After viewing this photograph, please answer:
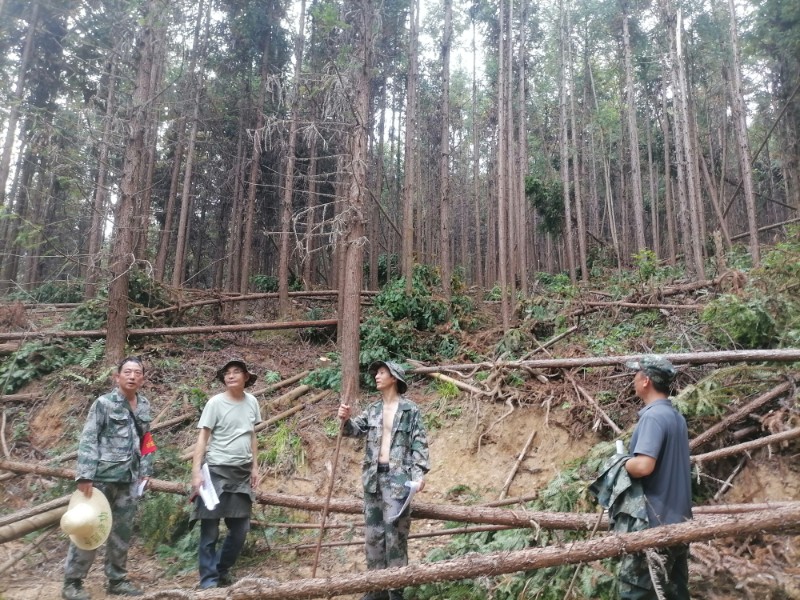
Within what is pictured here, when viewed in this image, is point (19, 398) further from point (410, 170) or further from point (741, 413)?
point (741, 413)

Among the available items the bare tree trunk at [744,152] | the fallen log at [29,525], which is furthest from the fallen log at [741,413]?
the bare tree trunk at [744,152]

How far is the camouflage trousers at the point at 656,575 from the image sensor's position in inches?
110

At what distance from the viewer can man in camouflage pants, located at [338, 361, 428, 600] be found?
3836 millimetres

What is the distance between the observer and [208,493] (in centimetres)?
416

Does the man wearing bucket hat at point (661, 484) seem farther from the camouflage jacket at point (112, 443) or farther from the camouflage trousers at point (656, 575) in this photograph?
the camouflage jacket at point (112, 443)

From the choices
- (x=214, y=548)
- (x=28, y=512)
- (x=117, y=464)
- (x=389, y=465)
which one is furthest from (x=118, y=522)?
(x=389, y=465)

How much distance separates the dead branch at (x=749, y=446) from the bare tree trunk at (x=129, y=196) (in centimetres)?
897

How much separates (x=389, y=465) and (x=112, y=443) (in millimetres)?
2431

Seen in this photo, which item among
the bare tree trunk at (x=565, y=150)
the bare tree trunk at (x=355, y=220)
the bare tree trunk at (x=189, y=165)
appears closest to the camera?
the bare tree trunk at (x=355, y=220)

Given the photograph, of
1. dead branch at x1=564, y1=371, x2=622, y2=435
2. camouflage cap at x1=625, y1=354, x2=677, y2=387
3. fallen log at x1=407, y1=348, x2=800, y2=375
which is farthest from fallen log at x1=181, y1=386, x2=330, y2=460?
camouflage cap at x1=625, y1=354, x2=677, y2=387

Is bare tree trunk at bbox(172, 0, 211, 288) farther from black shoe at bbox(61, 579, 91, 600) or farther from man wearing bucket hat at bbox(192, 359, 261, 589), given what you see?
black shoe at bbox(61, 579, 91, 600)

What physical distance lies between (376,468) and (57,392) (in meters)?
7.83

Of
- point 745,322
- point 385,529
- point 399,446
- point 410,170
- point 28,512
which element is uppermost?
point 410,170

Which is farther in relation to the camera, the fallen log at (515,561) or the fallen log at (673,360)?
the fallen log at (673,360)
